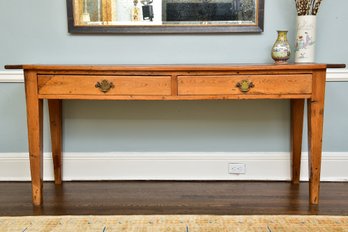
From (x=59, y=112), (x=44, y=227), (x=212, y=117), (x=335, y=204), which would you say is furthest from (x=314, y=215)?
(x=59, y=112)

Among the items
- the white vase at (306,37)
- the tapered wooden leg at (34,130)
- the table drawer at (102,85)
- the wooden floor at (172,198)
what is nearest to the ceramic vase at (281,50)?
the white vase at (306,37)

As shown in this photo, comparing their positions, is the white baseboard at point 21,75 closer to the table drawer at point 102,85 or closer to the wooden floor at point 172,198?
the table drawer at point 102,85

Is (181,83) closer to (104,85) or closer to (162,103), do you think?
(104,85)

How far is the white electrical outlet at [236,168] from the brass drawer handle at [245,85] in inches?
27.1

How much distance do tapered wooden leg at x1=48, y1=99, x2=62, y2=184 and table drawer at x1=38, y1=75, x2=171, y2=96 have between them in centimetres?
41

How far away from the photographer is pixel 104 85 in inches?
72.9

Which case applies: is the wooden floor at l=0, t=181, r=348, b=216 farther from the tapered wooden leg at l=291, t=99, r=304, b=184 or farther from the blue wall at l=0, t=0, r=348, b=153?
the blue wall at l=0, t=0, r=348, b=153

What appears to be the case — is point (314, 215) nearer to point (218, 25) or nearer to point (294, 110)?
point (294, 110)

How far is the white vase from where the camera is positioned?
2.05 meters

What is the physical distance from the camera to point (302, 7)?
6.82 feet

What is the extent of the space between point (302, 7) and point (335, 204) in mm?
1102

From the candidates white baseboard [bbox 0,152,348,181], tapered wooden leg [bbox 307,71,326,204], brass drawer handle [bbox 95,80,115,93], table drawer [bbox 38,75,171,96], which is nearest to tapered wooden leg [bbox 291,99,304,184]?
white baseboard [bbox 0,152,348,181]

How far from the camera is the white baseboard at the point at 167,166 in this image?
236cm

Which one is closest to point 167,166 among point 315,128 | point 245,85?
point 245,85
